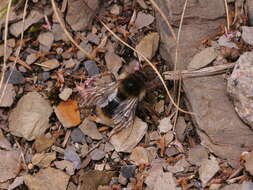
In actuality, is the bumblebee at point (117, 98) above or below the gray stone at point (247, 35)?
below

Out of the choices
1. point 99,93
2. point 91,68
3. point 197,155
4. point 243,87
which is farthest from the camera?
point 91,68

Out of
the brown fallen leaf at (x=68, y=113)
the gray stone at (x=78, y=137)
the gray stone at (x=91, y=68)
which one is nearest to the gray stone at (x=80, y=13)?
the gray stone at (x=91, y=68)

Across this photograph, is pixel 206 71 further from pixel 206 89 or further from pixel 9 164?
pixel 9 164

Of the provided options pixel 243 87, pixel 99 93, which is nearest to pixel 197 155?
pixel 243 87

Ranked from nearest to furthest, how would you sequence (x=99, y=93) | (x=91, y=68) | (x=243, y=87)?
(x=243, y=87) < (x=99, y=93) < (x=91, y=68)

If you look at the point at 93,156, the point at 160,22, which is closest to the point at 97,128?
the point at 93,156

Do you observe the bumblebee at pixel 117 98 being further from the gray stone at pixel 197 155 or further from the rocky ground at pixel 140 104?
the gray stone at pixel 197 155
